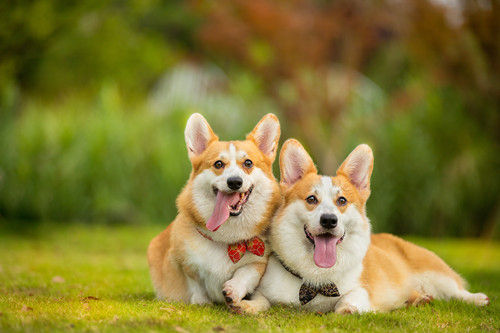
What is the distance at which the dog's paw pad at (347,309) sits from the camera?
404 cm

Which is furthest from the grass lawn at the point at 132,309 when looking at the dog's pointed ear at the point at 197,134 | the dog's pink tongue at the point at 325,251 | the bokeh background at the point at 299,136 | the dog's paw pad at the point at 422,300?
the bokeh background at the point at 299,136

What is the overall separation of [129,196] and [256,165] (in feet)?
23.0

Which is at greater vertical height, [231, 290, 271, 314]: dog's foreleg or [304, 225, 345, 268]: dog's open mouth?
[304, 225, 345, 268]: dog's open mouth

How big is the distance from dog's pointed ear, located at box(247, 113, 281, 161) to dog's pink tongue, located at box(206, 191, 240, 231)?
0.62 m

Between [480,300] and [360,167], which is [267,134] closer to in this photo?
[360,167]

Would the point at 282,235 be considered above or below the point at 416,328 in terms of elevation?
above

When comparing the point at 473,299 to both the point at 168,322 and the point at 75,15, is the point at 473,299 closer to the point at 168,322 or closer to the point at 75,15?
the point at 168,322

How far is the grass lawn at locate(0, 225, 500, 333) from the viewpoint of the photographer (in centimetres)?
364

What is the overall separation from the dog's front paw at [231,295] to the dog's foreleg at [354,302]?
713mm

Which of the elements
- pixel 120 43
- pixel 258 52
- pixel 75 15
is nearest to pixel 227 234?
pixel 75 15

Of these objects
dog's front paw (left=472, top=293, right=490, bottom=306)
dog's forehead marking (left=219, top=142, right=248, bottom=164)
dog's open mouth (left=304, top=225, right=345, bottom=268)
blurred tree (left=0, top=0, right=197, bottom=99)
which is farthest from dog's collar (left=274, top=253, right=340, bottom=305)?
blurred tree (left=0, top=0, right=197, bottom=99)

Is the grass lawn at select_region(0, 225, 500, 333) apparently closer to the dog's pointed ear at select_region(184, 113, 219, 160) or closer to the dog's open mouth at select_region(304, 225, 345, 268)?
the dog's open mouth at select_region(304, 225, 345, 268)

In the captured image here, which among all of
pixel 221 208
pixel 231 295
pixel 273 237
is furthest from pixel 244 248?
pixel 231 295

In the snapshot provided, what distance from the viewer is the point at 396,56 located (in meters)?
20.2
